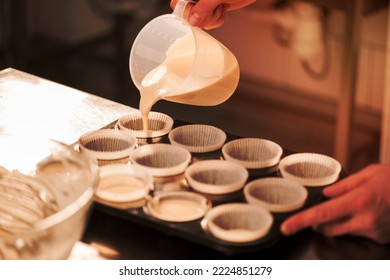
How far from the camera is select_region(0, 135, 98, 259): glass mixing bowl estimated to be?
99cm

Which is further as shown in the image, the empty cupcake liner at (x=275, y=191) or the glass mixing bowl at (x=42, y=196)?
the empty cupcake liner at (x=275, y=191)

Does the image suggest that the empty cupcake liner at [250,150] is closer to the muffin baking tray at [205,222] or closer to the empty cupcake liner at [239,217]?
the muffin baking tray at [205,222]

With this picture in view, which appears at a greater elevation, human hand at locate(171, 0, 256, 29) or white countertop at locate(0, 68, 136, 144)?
human hand at locate(171, 0, 256, 29)

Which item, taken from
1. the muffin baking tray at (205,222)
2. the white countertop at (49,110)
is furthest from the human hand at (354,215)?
the white countertop at (49,110)

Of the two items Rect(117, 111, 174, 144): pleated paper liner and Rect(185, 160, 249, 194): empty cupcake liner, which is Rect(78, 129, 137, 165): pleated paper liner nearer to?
Rect(117, 111, 174, 144): pleated paper liner

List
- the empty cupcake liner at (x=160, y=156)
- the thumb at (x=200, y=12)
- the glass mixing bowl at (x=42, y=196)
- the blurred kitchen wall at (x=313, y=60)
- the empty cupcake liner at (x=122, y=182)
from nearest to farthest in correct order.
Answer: the glass mixing bowl at (x=42, y=196) < the empty cupcake liner at (x=122, y=182) < the empty cupcake liner at (x=160, y=156) < the thumb at (x=200, y=12) < the blurred kitchen wall at (x=313, y=60)

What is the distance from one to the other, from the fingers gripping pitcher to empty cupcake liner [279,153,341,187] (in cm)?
23

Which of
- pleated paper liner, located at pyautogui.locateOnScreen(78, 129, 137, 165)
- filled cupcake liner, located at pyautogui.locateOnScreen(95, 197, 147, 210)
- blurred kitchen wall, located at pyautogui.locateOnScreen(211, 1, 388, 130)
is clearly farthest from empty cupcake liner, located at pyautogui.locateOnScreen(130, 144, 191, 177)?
blurred kitchen wall, located at pyautogui.locateOnScreen(211, 1, 388, 130)

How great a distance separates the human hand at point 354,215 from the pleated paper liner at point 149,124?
1.34 ft

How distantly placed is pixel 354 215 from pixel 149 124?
51 cm

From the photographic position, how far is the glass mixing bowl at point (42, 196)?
99 centimetres

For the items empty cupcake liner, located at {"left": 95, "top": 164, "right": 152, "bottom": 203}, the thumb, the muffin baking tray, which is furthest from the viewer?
the thumb

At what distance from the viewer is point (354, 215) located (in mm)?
1199
